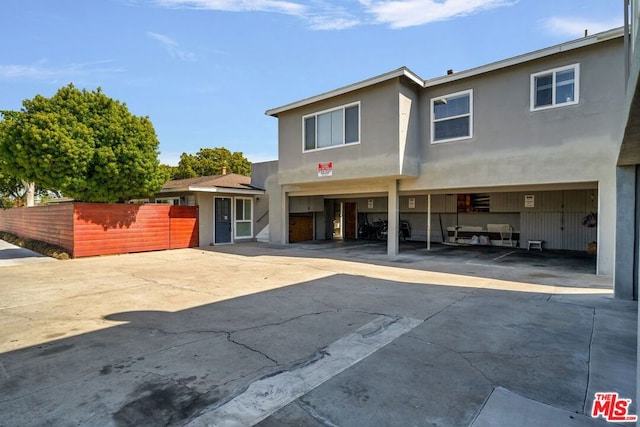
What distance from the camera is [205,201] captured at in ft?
51.3

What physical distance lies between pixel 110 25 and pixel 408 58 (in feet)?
28.4

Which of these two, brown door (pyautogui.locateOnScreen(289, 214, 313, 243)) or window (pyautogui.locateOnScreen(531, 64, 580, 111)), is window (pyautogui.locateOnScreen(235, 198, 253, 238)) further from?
window (pyautogui.locateOnScreen(531, 64, 580, 111))

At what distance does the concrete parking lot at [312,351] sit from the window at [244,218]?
9.49 metres

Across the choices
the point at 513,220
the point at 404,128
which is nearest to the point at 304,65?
the point at 404,128

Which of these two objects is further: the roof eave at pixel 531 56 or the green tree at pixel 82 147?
the green tree at pixel 82 147

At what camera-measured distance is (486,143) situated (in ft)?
32.3

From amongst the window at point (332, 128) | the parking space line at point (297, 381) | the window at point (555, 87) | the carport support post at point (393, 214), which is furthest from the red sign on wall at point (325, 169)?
the parking space line at point (297, 381)

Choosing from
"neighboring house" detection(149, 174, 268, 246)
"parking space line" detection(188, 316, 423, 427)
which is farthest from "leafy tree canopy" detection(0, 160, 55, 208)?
"parking space line" detection(188, 316, 423, 427)

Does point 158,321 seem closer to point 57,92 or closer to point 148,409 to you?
point 148,409

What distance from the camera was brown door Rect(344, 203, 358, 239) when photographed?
64.8ft

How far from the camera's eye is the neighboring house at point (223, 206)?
50.9 feet

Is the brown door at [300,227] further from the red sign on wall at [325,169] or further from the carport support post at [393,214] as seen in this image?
the carport support post at [393,214]

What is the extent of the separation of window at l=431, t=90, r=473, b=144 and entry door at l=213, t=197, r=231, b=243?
10036 millimetres

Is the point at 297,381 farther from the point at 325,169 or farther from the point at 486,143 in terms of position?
the point at 325,169
